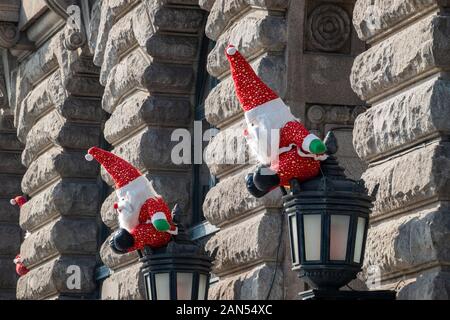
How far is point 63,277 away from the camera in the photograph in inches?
707

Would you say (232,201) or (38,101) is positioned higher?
(38,101)

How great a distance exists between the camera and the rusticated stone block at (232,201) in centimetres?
1218

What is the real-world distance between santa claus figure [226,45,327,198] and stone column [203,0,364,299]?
5.61ft

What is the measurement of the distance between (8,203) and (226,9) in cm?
1012

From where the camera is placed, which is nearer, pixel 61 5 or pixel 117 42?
pixel 117 42

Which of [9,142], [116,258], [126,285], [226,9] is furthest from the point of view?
[9,142]

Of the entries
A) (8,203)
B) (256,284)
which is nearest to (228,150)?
(256,284)

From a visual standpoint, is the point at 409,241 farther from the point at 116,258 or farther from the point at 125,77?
the point at 125,77

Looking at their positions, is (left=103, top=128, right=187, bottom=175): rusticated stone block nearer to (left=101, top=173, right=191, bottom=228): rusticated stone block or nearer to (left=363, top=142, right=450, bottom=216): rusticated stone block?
(left=101, top=173, right=191, bottom=228): rusticated stone block

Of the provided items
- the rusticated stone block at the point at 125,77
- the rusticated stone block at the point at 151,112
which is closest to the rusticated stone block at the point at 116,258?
the rusticated stone block at the point at 151,112

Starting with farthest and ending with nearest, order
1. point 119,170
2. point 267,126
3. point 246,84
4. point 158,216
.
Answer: point 119,170 < point 158,216 < point 246,84 < point 267,126

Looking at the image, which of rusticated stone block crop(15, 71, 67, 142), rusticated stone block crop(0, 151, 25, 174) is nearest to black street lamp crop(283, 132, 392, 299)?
rusticated stone block crop(15, 71, 67, 142)

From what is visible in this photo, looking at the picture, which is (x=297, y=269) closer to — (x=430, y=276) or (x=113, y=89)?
(x=430, y=276)

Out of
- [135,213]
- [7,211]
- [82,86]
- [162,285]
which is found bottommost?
[162,285]
